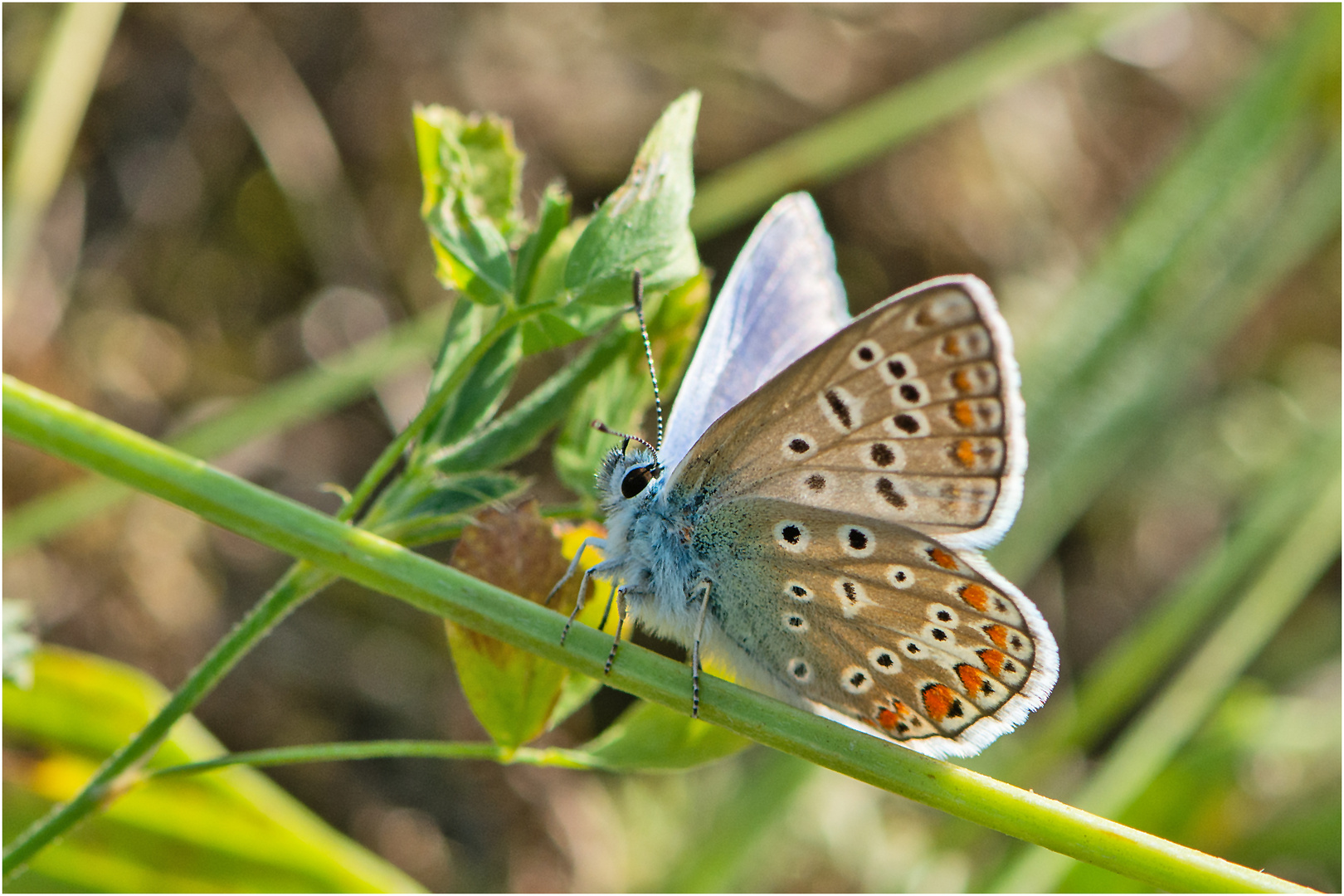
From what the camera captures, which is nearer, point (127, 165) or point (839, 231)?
point (127, 165)

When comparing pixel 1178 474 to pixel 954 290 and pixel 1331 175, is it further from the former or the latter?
pixel 954 290

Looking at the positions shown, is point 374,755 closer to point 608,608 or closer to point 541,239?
point 608,608

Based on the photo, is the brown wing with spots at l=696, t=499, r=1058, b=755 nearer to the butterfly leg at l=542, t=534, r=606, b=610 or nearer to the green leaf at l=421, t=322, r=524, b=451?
the butterfly leg at l=542, t=534, r=606, b=610

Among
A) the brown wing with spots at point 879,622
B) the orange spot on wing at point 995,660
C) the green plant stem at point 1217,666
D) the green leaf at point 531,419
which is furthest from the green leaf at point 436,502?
the green plant stem at point 1217,666

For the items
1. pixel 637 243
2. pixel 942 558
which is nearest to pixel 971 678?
pixel 942 558

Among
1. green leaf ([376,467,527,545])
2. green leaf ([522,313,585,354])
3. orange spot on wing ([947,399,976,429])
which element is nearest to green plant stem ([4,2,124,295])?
green leaf ([376,467,527,545])

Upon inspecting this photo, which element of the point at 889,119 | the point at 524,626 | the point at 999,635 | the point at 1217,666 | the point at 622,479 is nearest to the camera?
the point at 524,626

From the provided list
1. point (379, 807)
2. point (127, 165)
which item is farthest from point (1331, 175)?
A: point (127, 165)
